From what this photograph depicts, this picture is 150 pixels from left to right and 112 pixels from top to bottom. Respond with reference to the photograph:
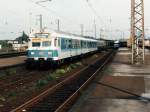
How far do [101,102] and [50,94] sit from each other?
310 centimetres

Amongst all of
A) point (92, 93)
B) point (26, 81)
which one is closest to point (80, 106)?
point (92, 93)

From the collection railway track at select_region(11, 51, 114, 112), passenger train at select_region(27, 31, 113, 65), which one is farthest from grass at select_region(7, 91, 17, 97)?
passenger train at select_region(27, 31, 113, 65)

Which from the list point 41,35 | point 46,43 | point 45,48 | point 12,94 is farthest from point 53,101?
point 41,35

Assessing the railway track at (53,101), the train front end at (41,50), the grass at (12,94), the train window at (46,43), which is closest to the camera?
the railway track at (53,101)

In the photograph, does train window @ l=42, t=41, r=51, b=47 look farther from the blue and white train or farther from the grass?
the grass

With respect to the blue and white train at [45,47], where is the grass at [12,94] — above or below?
below

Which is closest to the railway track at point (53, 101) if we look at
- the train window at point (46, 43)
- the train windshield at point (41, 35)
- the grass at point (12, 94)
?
the grass at point (12, 94)

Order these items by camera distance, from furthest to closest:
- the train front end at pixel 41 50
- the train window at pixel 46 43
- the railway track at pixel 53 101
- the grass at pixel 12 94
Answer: the train window at pixel 46 43 → the train front end at pixel 41 50 → the grass at pixel 12 94 → the railway track at pixel 53 101

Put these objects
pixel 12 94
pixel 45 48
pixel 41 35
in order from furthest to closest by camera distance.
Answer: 1. pixel 41 35
2. pixel 45 48
3. pixel 12 94

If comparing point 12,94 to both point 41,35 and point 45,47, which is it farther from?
point 41,35

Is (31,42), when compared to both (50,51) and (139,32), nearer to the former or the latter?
(50,51)

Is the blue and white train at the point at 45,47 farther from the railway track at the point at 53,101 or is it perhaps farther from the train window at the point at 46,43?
the railway track at the point at 53,101

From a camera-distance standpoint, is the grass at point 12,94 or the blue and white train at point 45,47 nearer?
the grass at point 12,94

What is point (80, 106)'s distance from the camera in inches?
497
